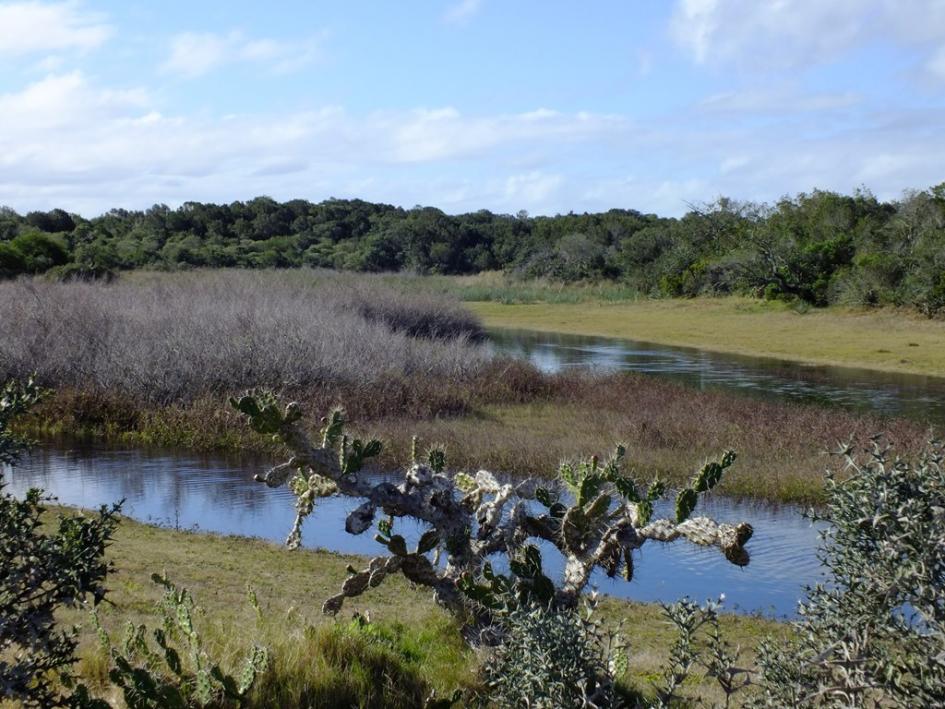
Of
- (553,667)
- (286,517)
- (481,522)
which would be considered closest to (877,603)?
(553,667)

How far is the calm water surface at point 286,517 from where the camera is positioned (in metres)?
11.3

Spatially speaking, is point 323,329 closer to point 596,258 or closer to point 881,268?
point 881,268

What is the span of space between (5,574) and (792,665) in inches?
120

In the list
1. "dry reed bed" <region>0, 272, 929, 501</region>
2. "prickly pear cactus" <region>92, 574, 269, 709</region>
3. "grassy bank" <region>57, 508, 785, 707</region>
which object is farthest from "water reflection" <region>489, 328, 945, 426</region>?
"prickly pear cactus" <region>92, 574, 269, 709</region>

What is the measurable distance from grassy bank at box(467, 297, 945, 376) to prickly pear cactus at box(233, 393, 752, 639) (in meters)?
26.5

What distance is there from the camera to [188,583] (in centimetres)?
916

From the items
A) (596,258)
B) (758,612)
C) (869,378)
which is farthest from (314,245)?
(758,612)

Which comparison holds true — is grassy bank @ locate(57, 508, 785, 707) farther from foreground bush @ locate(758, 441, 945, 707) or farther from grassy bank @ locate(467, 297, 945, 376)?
grassy bank @ locate(467, 297, 945, 376)

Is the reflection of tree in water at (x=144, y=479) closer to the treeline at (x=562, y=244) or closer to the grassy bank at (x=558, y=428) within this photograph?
the grassy bank at (x=558, y=428)

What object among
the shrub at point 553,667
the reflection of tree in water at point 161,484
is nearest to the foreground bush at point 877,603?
the shrub at point 553,667

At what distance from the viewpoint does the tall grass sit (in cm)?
2217

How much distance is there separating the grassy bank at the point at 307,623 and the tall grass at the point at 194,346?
9708 mm

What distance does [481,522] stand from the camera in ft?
20.7

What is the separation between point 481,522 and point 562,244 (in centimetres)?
7632
